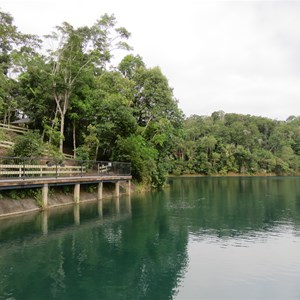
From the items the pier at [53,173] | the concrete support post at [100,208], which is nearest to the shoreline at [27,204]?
the pier at [53,173]

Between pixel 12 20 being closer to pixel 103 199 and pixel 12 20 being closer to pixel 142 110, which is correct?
pixel 142 110

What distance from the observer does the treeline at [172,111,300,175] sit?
8025cm

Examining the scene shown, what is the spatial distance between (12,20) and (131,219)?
Answer: 1360 inches

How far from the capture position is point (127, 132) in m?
31.8

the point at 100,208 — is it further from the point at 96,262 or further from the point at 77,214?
the point at 96,262

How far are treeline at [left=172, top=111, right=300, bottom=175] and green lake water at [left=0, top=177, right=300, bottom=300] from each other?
196 feet

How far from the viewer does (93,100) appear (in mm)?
31797

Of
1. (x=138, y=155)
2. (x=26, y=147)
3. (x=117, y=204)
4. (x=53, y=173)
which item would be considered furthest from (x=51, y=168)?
(x=138, y=155)

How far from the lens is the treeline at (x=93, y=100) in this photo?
30.1 metres

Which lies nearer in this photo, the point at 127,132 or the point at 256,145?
the point at 127,132

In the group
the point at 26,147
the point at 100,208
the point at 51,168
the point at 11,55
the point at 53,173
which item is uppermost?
the point at 11,55

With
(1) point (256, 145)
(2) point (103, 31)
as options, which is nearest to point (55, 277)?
(2) point (103, 31)

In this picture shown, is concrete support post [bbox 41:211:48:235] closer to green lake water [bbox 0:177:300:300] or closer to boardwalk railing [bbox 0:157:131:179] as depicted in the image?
green lake water [bbox 0:177:300:300]

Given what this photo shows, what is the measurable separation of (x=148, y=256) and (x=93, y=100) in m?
22.5
